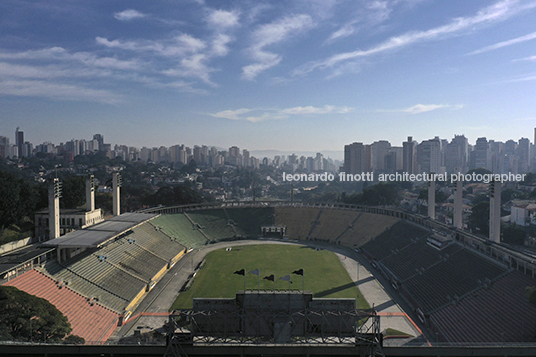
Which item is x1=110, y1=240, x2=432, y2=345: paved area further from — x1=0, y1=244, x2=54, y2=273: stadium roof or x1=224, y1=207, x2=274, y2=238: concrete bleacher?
x1=224, y1=207, x2=274, y2=238: concrete bleacher

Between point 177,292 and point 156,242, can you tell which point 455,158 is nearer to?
point 156,242

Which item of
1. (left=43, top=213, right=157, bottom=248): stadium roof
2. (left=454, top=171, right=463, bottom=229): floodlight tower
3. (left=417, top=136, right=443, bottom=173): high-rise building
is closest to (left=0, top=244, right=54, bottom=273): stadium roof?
(left=43, top=213, right=157, bottom=248): stadium roof

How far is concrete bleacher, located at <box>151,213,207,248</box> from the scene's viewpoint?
4856cm

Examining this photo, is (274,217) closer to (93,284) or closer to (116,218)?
(116,218)

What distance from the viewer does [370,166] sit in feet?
525

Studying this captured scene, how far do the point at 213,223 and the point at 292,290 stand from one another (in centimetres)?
4248

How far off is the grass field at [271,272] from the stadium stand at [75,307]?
18.0 ft

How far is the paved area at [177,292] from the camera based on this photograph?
81.1 ft

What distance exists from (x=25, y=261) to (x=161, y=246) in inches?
739

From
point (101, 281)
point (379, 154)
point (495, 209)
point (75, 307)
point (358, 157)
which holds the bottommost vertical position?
point (75, 307)

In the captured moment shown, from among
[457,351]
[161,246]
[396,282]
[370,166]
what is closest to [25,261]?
[161,246]

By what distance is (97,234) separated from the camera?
3183 cm

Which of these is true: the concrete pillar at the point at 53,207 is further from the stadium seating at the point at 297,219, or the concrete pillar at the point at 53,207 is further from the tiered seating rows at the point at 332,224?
the tiered seating rows at the point at 332,224

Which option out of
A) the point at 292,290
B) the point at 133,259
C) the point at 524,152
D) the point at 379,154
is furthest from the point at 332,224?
the point at 524,152
